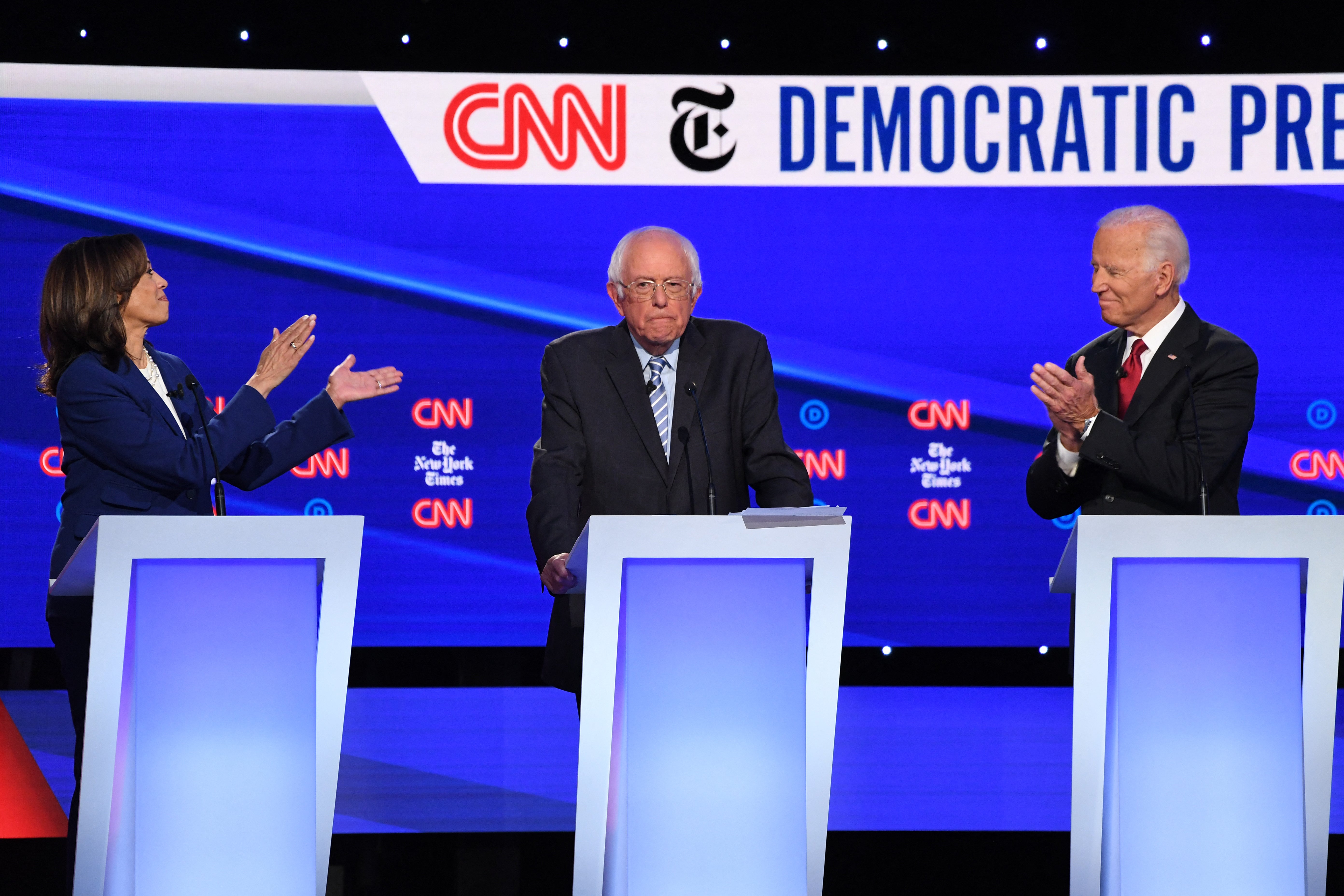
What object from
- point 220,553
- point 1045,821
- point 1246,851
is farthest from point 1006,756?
point 220,553

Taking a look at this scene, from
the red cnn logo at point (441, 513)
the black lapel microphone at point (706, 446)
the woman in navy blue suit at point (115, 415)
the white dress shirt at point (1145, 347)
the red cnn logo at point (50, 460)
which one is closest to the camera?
the black lapel microphone at point (706, 446)

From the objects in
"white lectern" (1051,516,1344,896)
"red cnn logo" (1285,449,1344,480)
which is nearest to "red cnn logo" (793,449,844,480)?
"red cnn logo" (1285,449,1344,480)

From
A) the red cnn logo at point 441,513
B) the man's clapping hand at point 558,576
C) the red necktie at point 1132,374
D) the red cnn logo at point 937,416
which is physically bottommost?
the man's clapping hand at point 558,576

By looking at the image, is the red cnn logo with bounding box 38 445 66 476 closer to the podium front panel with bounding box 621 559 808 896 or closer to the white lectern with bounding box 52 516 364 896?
the white lectern with bounding box 52 516 364 896

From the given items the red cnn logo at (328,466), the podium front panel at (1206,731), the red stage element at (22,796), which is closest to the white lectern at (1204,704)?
the podium front panel at (1206,731)

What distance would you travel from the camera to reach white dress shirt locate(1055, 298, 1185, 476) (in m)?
2.97

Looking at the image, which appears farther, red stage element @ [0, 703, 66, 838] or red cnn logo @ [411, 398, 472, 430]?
red cnn logo @ [411, 398, 472, 430]

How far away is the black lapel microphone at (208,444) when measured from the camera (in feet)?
→ 8.50

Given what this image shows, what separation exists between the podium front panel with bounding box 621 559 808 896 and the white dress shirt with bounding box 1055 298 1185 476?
1.13 metres

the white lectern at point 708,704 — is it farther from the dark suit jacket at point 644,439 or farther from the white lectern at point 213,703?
the dark suit jacket at point 644,439

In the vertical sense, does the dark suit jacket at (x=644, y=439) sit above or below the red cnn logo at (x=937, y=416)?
below

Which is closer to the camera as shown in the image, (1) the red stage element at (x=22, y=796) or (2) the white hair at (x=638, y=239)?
(2) the white hair at (x=638, y=239)

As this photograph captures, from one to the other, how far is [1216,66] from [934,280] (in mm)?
1223

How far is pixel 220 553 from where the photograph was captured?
2.04m
